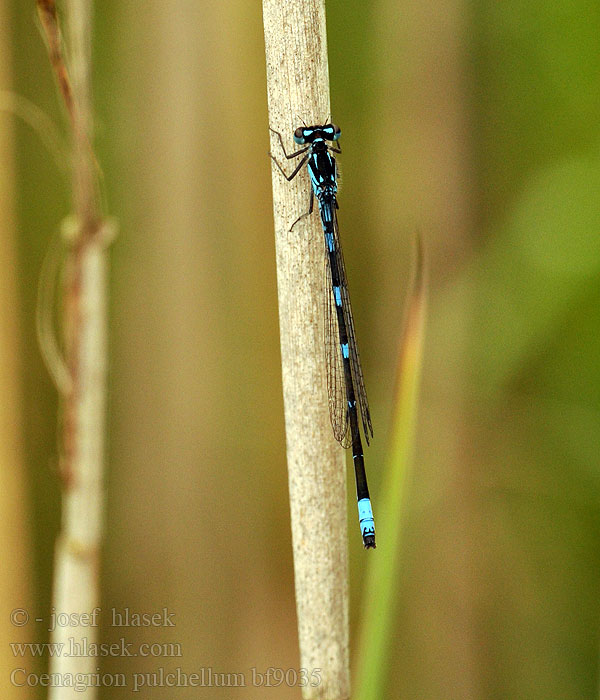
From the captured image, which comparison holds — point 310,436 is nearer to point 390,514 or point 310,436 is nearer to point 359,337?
point 390,514

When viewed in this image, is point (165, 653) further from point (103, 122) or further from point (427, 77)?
point (427, 77)

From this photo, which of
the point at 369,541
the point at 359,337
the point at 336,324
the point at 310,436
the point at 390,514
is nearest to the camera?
the point at 390,514

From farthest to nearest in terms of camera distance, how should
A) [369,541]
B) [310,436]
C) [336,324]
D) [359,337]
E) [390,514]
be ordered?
1. [359,337]
2. [336,324]
3. [369,541]
4. [310,436]
5. [390,514]

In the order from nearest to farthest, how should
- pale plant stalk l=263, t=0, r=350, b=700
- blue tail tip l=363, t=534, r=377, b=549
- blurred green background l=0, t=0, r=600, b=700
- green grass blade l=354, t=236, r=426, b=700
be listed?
green grass blade l=354, t=236, r=426, b=700
pale plant stalk l=263, t=0, r=350, b=700
blue tail tip l=363, t=534, r=377, b=549
blurred green background l=0, t=0, r=600, b=700

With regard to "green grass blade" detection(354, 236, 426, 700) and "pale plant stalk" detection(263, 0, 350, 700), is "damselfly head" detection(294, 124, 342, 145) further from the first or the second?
"green grass blade" detection(354, 236, 426, 700)

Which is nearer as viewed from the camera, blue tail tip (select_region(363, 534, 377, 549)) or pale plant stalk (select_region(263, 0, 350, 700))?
pale plant stalk (select_region(263, 0, 350, 700))

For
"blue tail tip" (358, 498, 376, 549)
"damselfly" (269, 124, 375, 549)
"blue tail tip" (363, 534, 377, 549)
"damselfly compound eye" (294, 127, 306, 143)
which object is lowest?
"blue tail tip" (363, 534, 377, 549)

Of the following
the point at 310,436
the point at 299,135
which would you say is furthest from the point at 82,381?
the point at 299,135

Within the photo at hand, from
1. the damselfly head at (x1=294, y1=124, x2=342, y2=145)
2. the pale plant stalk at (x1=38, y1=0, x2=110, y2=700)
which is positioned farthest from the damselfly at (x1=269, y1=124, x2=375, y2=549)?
the pale plant stalk at (x1=38, y1=0, x2=110, y2=700)

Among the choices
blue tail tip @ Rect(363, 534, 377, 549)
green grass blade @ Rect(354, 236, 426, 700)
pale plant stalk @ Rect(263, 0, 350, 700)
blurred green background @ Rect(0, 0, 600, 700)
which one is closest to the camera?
green grass blade @ Rect(354, 236, 426, 700)
